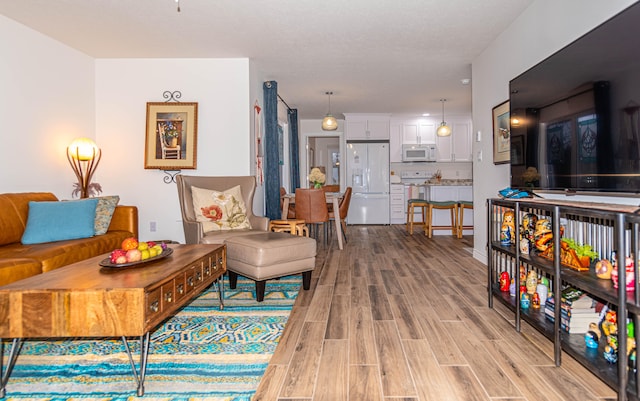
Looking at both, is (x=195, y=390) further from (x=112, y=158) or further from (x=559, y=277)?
(x=112, y=158)

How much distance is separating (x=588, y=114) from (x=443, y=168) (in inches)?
272

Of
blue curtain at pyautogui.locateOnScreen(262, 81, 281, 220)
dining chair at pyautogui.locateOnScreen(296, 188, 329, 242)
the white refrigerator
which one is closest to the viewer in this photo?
dining chair at pyautogui.locateOnScreen(296, 188, 329, 242)

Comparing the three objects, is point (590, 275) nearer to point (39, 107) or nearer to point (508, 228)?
point (508, 228)

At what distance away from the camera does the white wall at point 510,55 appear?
240cm

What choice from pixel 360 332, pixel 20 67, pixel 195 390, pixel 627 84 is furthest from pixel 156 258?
pixel 20 67

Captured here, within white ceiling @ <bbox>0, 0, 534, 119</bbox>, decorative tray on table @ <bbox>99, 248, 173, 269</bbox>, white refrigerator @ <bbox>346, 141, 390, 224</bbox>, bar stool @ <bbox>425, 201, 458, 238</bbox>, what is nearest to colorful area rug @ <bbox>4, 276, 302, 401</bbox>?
decorative tray on table @ <bbox>99, 248, 173, 269</bbox>

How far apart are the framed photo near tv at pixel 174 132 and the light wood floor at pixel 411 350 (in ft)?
7.68

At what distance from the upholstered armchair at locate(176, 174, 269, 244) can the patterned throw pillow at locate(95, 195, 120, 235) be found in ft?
2.08

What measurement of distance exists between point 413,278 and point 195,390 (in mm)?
2404

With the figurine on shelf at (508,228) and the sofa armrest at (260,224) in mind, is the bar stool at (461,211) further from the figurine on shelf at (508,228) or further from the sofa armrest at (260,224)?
the sofa armrest at (260,224)

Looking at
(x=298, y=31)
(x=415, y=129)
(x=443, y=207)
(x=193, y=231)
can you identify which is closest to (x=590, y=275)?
(x=193, y=231)

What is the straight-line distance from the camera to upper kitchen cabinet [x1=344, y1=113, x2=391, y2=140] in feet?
26.7

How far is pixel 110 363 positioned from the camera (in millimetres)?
1843

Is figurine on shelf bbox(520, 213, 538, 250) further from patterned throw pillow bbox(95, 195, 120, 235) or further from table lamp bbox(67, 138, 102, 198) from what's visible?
table lamp bbox(67, 138, 102, 198)
